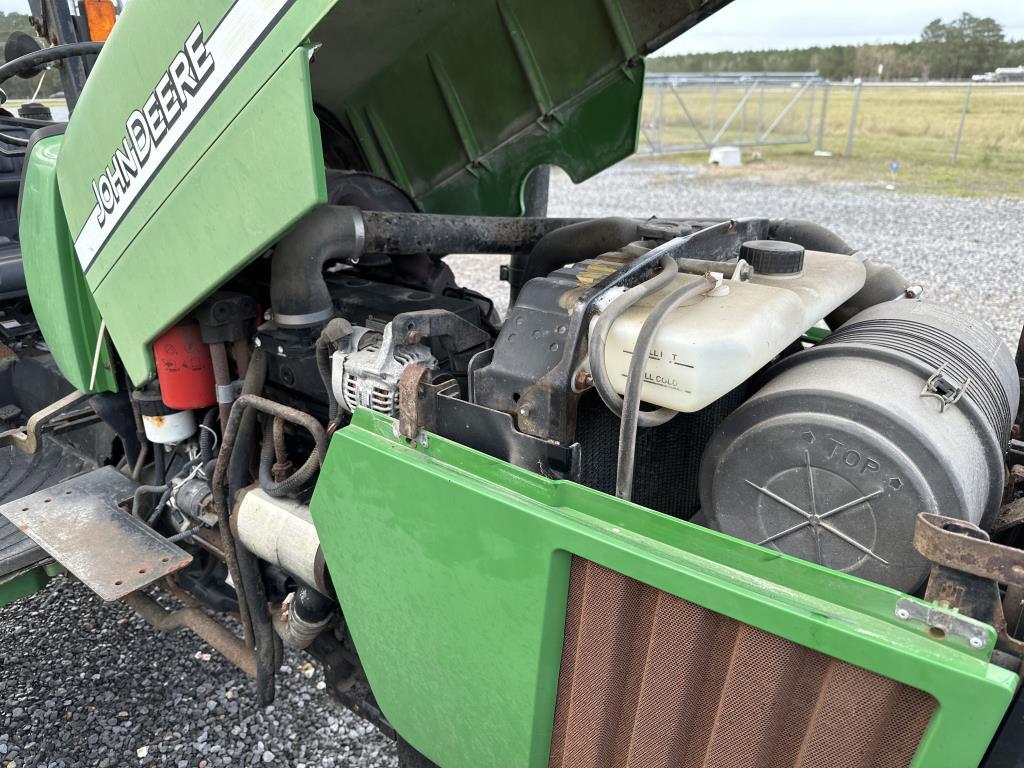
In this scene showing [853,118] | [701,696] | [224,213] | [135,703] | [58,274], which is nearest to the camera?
[701,696]

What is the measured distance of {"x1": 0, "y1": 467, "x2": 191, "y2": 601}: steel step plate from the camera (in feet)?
6.18

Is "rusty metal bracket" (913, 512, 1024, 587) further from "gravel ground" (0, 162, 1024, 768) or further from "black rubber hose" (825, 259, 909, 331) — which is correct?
"gravel ground" (0, 162, 1024, 768)

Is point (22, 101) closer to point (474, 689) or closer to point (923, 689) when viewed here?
point (474, 689)

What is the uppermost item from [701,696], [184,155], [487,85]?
[487,85]

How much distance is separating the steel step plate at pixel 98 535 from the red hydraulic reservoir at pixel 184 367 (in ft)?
1.24

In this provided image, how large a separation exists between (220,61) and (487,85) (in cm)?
118

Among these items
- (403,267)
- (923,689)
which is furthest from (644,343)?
(403,267)

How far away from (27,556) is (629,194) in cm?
1020

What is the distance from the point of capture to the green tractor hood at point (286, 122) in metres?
1.37

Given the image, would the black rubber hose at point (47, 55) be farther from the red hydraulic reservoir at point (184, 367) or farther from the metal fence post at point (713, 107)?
the metal fence post at point (713, 107)

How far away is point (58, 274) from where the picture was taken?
6.97ft

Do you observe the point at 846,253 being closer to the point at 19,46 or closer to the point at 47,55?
the point at 47,55

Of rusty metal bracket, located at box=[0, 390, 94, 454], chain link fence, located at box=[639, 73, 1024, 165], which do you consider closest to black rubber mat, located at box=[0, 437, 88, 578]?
rusty metal bracket, located at box=[0, 390, 94, 454]

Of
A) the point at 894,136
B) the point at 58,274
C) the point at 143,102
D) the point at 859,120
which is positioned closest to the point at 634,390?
the point at 143,102
